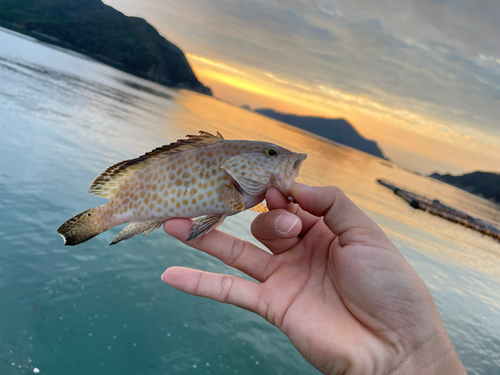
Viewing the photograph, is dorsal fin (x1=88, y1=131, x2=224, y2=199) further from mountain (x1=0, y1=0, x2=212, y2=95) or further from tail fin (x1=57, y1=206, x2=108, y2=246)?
mountain (x1=0, y1=0, x2=212, y2=95)

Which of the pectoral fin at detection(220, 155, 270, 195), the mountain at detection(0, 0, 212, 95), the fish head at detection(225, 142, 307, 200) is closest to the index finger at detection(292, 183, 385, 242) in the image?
the fish head at detection(225, 142, 307, 200)

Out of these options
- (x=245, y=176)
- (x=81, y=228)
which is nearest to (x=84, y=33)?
(x=81, y=228)

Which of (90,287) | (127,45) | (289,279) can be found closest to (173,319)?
(90,287)

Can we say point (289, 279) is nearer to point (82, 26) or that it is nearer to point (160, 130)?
point (160, 130)

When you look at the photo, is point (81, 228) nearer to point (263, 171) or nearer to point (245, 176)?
point (245, 176)

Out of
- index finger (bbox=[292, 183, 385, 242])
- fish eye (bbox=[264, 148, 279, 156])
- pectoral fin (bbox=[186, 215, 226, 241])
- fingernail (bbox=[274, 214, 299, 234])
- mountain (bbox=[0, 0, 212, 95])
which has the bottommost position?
pectoral fin (bbox=[186, 215, 226, 241])

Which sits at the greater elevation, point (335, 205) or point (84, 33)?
point (84, 33)
